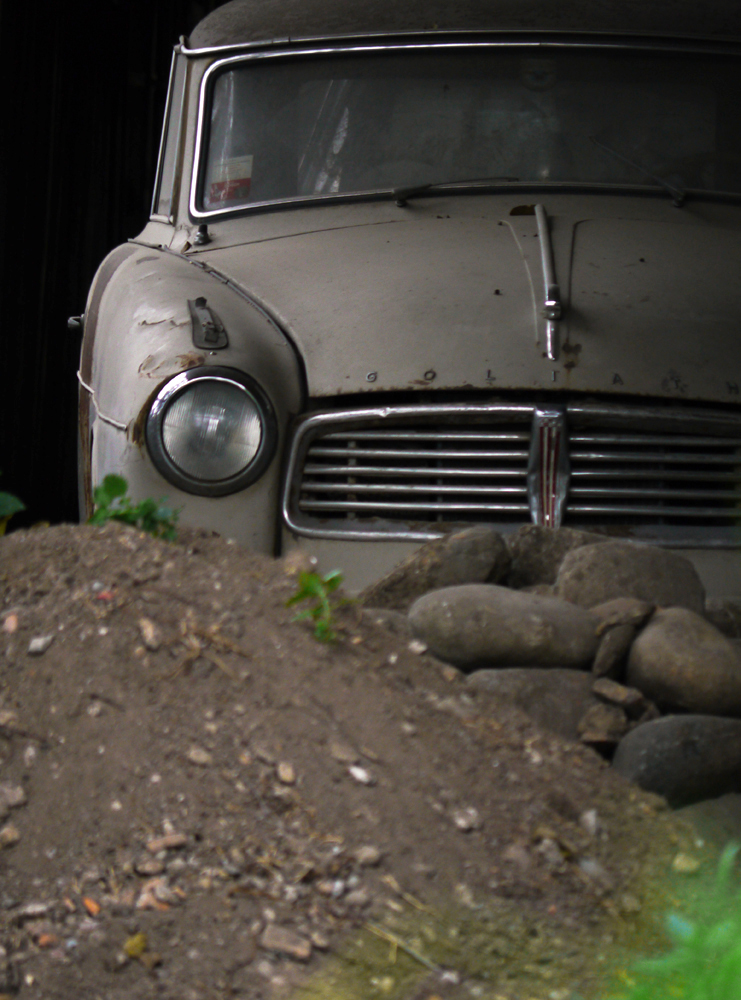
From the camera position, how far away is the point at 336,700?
200cm

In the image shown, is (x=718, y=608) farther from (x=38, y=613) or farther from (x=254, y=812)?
(x=38, y=613)

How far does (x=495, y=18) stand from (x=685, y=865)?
2883 mm

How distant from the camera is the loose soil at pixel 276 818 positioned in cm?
156

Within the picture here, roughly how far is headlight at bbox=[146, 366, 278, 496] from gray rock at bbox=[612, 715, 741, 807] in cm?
116

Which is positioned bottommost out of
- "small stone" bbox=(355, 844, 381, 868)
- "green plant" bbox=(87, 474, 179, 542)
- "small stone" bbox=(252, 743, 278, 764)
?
"small stone" bbox=(355, 844, 381, 868)

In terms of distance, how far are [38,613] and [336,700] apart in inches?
24.0

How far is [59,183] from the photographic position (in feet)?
22.2

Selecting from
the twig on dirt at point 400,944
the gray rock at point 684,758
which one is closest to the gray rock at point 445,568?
the gray rock at point 684,758

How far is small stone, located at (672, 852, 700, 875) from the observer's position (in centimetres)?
180

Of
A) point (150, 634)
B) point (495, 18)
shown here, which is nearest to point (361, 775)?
point (150, 634)

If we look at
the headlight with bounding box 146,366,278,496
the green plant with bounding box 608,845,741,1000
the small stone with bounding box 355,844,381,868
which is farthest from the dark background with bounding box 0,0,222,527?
the green plant with bounding box 608,845,741,1000

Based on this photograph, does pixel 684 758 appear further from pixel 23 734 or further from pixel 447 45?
pixel 447 45

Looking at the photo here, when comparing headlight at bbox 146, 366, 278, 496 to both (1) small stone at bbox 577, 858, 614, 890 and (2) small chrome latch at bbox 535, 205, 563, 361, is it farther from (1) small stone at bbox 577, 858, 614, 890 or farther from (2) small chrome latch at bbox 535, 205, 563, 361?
(1) small stone at bbox 577, 858, 614, 890

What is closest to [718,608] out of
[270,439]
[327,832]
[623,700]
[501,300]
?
[623,700]
